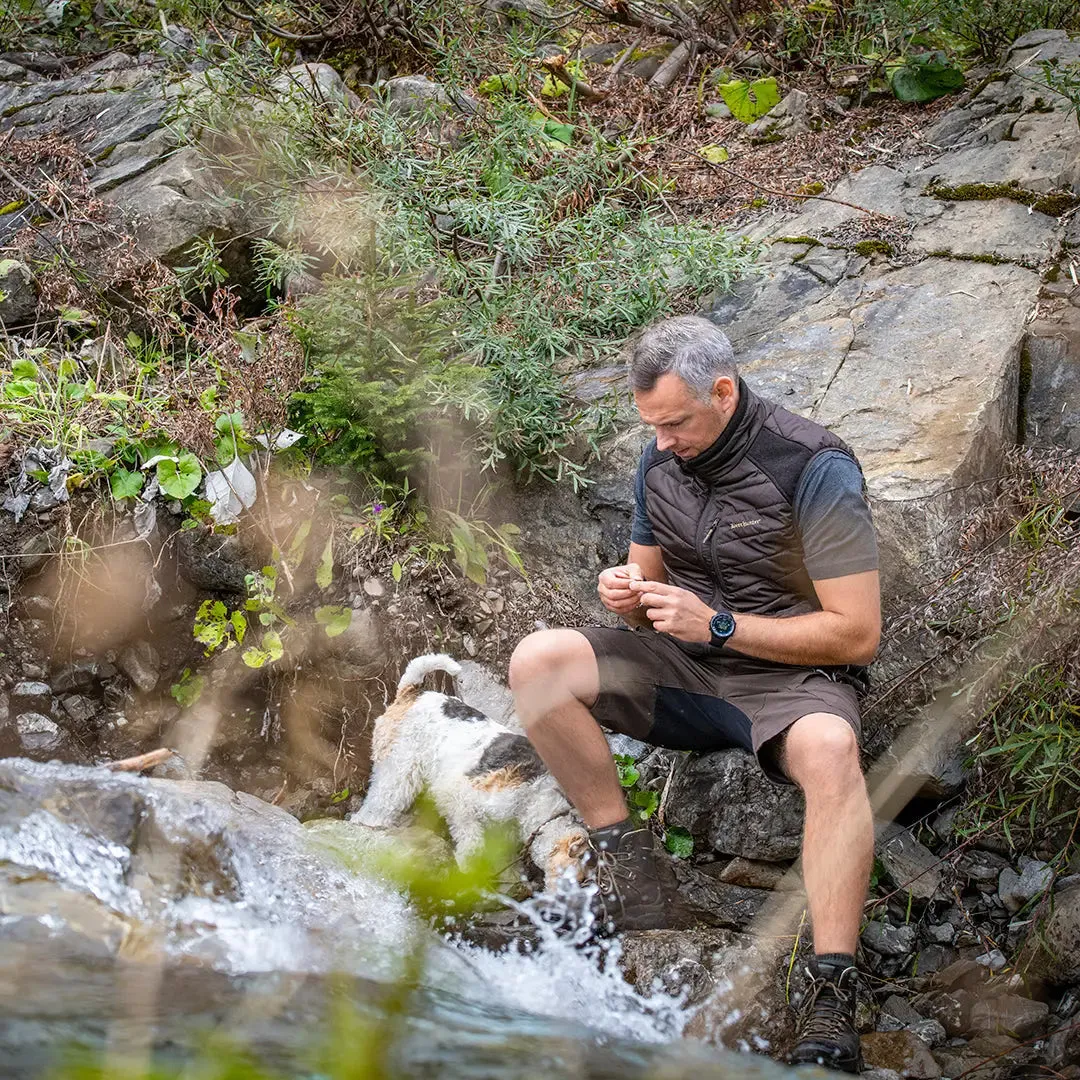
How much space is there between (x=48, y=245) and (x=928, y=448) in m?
4.40

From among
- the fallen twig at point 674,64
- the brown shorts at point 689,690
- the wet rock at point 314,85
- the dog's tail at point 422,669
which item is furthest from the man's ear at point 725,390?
the fallen twig at point 674,64

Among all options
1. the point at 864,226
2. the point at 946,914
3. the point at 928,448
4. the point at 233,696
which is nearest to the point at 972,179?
the point at 864,226

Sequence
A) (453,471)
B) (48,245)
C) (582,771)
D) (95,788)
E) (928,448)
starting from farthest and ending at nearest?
(48,245)
(453,471)
(928,448)
(582,771)
(95,788)

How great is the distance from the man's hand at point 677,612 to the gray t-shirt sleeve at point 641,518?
1.69 ft

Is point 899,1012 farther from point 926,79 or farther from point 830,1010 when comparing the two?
point 926,79

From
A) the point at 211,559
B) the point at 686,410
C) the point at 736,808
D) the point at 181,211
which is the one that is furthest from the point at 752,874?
the point at 181,211

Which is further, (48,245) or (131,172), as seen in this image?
(131,172)

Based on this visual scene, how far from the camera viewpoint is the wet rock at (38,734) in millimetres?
4008

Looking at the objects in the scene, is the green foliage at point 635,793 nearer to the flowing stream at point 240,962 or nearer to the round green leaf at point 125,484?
→ the flowing stream at point 240,962

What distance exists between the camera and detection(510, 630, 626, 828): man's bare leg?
335 cm

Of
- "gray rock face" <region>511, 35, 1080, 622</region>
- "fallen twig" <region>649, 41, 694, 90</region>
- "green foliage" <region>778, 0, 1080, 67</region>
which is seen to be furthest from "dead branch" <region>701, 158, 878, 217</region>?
"green foliage" <region>778, 0, 1080, 67</region>

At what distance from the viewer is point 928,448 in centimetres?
388

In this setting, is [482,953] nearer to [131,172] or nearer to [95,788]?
[95,788]

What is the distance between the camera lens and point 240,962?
215 centimetres
